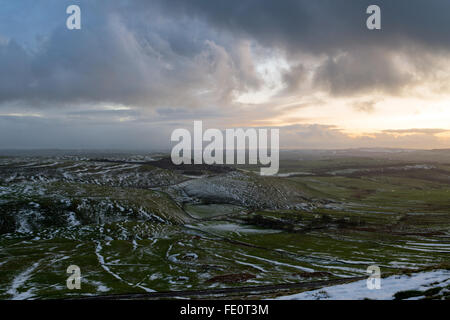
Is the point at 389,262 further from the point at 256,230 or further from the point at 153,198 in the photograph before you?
the point at 153,198

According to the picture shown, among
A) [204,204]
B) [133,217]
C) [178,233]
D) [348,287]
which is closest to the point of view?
[348,287]

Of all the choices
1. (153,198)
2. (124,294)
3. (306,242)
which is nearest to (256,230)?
(306,242)

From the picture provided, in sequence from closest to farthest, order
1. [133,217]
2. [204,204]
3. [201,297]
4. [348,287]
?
[348,287]
[201,297]
[133,217]
[204,204]

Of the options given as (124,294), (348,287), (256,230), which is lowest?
(256,230)

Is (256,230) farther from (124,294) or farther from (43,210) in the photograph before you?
(43,210)

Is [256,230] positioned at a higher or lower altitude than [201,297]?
lower

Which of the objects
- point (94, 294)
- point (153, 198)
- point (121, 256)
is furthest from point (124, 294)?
point (153, 198)

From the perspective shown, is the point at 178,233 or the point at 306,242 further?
the point at 178,233
